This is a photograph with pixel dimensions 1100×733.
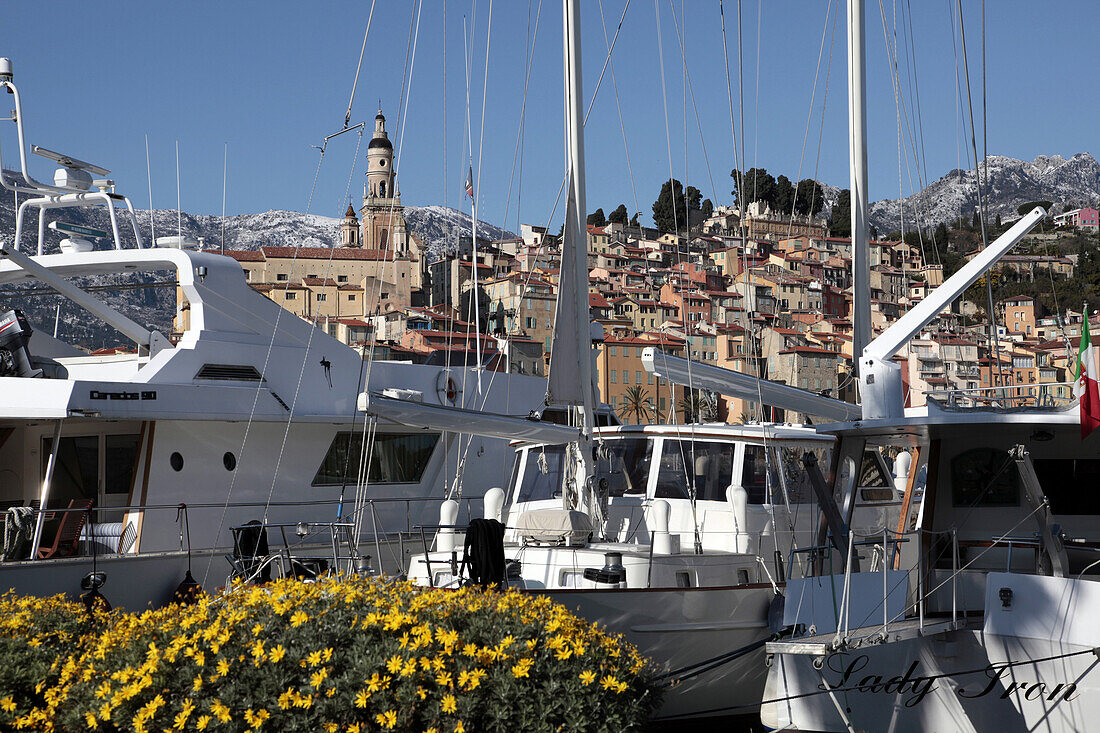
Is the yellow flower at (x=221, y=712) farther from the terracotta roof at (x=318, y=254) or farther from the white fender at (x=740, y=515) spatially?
the terracotta roof at (x=318, y=254)

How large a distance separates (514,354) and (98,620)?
12162 mm

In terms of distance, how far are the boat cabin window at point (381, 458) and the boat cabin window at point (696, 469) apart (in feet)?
12.8

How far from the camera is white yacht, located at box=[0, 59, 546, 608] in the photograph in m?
11.3

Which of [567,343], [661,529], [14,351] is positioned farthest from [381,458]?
[661,529]

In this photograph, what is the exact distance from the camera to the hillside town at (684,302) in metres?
76.4

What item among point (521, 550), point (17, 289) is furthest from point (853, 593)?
point (17, 289)

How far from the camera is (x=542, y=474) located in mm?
12500

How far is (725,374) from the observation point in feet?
40.2

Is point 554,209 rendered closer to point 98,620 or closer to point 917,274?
point 98,620

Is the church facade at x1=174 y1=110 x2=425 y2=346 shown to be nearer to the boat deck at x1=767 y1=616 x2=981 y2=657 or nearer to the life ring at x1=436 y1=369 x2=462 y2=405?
the life ring at x1=436 y1=369 x2=462 y2=405

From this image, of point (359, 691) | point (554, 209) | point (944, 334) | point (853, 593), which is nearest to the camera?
point (359, 691)

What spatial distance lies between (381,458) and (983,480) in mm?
7708

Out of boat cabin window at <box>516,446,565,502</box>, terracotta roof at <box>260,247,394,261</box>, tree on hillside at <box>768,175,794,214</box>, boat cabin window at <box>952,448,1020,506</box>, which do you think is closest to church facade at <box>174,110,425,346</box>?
terracotta roof at <box>260,247,394,261</box>

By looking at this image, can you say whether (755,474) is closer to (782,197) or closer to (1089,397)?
(1089,397)
